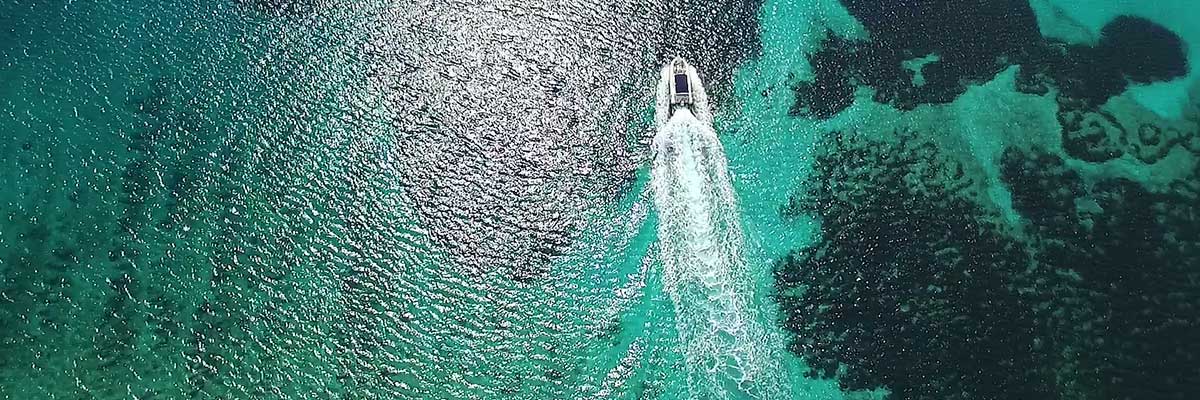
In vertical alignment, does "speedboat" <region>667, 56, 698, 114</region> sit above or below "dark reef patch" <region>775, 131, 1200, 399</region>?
above

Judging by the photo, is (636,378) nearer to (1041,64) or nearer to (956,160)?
(956,160)

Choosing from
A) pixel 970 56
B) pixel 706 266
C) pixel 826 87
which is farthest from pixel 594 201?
pixel 970 56

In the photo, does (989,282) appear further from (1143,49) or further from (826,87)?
(1143,49)

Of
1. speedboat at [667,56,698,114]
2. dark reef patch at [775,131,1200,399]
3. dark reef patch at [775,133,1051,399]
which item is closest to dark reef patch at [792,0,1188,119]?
dark reef patch at [775,131,1200,399]

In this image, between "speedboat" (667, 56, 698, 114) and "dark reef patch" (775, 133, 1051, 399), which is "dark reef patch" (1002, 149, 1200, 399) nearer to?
"dark reef patch" (775, 133, 1051, 399)

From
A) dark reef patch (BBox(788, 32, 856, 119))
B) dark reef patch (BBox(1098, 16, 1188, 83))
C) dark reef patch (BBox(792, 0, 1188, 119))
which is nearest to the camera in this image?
dark reef patch (BBox(788, 32, 856, 119))
